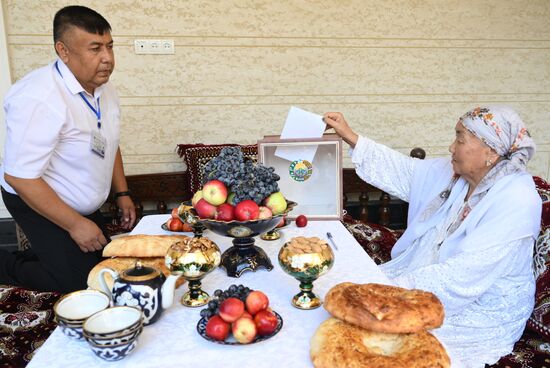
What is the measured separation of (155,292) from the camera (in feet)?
3.89

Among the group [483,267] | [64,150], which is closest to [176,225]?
[64,150]

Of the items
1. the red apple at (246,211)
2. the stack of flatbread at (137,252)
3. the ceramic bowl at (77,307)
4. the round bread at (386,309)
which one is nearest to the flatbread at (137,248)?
the stack of flatbread at (137,252)

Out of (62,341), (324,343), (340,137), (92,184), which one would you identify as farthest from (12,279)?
(324,343)

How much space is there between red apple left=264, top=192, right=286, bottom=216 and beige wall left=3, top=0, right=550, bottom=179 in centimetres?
215

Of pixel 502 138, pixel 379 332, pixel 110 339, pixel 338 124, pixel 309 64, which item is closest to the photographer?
pixel 110 339

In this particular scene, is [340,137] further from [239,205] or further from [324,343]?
[324,343]

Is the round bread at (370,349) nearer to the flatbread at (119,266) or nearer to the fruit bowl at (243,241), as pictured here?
the fruit bowl at (243,241)

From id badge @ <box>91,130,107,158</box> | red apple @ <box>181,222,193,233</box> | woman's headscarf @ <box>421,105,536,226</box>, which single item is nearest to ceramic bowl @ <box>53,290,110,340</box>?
red apple @ <box>181,222,193,233</box>

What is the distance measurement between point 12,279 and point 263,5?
8.28 feet

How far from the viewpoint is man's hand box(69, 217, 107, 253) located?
2200mm

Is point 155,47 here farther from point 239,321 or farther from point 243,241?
point 239,321

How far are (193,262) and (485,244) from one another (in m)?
1.21

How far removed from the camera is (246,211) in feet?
4.81

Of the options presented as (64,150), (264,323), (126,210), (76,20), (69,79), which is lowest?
(126,210)
